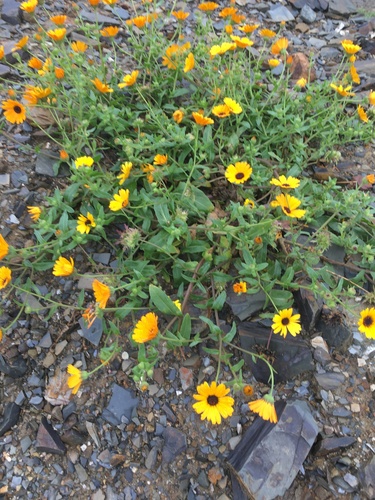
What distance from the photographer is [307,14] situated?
531 cm

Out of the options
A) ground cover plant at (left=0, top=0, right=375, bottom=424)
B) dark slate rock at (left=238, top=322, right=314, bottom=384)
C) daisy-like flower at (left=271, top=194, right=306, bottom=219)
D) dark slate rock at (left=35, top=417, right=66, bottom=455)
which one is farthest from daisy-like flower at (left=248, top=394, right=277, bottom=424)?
dark slate rock at (left=35, top=417, right=66, bottom=455)

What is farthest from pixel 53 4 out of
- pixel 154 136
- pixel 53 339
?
pixel 53 339

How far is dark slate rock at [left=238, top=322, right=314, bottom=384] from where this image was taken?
2.84 meters

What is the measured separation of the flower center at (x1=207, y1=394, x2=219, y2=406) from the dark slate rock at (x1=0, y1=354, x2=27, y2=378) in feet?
4.13

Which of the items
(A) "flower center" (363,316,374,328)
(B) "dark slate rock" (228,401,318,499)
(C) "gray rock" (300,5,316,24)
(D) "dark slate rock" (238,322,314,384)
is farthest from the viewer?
(C) "gray rock" (300,5,316,24)

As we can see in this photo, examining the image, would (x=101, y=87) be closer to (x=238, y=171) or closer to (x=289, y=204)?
(x=238, y=171)

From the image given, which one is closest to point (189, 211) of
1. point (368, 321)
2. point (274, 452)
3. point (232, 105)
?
point (232, 105)

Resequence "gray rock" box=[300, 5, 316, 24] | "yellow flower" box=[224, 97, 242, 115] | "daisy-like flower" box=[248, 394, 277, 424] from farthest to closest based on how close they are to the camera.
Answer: "gray rock" box=[300, 5, 316, 24]
"yellow flower" box=[224, 97, 242, 115]
"daisy-like flower" box=[248, 394, 277, 424]

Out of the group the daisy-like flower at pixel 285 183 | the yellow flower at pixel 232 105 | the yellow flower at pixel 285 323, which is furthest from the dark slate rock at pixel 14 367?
the yellow flower at pixel 232 105

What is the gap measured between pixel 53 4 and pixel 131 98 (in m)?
1.85

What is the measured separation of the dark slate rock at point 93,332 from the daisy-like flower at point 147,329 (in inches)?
25.7

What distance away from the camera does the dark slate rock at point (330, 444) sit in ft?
8.56

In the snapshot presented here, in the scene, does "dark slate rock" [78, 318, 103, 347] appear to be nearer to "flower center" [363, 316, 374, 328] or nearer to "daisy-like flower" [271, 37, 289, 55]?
"flower center" [363, 316, 374, 328]

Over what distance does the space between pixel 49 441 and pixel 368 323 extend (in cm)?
196
